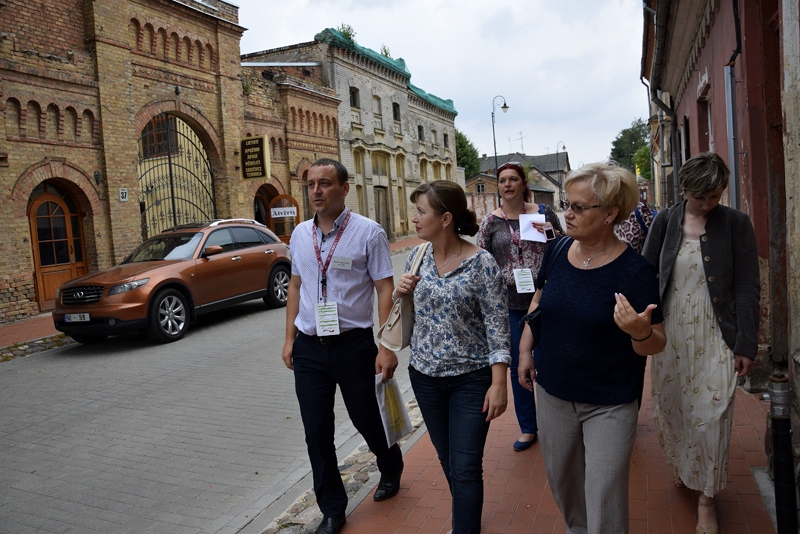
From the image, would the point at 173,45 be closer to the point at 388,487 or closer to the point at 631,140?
the point at 388,487

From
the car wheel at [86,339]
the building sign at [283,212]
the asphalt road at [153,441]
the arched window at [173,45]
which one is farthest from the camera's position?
the building sign at [283,212]

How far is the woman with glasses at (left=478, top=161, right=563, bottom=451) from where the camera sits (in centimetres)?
479

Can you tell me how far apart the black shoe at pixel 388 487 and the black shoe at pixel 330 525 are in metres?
0.40

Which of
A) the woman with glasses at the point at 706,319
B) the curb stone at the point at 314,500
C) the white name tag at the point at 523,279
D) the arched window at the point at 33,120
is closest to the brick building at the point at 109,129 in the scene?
the arched window at the point at 33,120

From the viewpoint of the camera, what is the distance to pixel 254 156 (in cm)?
2133

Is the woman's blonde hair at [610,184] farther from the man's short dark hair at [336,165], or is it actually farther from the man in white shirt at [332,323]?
the man's short dark hair at [336,165]

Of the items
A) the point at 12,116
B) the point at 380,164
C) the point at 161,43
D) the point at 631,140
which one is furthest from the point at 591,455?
the point at 631,140

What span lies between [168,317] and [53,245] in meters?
6.38

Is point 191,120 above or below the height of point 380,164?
below

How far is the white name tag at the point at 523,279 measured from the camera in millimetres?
4664

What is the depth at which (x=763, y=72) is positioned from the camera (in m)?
5.11

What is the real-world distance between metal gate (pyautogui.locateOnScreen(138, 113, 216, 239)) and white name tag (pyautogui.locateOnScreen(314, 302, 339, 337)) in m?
14.9

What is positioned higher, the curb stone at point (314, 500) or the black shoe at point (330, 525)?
the black shoe at point (330, 525)

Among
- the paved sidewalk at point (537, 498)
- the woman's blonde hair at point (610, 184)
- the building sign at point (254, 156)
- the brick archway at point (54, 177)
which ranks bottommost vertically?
the paved sidewalk at point (537, 498)
